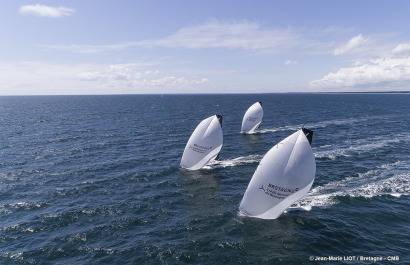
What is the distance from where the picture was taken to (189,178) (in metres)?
38.6

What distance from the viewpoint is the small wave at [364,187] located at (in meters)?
30.7

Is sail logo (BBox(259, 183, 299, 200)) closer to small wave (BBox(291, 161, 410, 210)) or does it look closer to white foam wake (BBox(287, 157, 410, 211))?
white foam wake (BBox(287, 157, 410, 211))

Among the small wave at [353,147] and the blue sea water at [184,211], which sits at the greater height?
the small wave at [353,147]

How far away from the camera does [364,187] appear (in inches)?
1331

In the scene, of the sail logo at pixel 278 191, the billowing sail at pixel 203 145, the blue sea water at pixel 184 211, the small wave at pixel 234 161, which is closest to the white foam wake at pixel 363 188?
the blue sea water at pixel 184 211

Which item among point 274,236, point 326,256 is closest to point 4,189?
point 274,236

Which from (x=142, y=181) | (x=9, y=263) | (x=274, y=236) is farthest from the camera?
(x=142, y=181)

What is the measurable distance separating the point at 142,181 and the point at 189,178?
7133 mm

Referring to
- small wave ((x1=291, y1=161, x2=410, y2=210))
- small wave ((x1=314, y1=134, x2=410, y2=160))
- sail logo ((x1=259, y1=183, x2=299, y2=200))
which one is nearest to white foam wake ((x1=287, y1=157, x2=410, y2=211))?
small wave ((x1=291, y1=161, x2=410, y2=210))

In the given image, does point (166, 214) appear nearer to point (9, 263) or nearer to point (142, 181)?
point (142, 181)

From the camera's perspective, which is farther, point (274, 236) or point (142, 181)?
point (142, 181)

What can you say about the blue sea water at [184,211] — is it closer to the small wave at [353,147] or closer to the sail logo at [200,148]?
the small wave at [353,147]

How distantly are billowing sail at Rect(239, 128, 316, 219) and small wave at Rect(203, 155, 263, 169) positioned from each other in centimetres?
1769

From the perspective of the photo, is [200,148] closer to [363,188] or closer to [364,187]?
[363,188]
